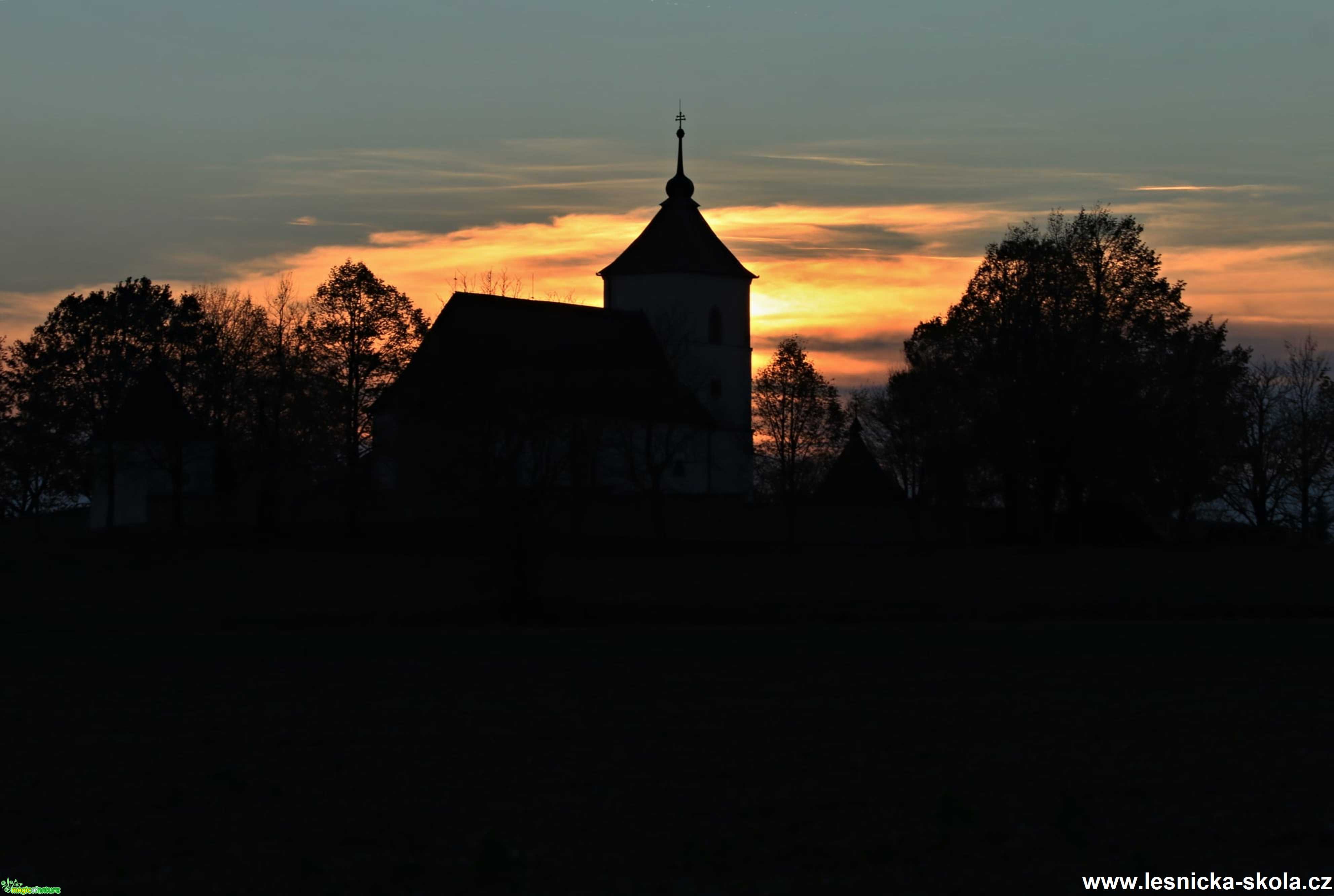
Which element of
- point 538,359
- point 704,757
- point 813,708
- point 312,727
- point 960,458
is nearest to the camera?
point 704,757

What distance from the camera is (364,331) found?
6291 cm

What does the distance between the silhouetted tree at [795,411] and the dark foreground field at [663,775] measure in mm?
55390

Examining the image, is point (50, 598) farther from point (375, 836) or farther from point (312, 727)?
point (375, 836)

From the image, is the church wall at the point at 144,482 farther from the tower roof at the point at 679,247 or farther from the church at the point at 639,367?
the tower roof at the point at 679,247

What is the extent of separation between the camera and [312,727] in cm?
1714

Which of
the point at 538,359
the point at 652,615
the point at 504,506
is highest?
the point at 538,359

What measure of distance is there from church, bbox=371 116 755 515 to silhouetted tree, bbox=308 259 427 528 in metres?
1.18

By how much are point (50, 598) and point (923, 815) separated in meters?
36.7

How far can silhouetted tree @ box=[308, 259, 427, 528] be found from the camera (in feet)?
204

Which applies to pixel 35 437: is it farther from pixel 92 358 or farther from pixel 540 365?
pixel 540 365

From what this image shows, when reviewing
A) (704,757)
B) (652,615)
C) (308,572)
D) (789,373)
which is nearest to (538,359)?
(308,572)

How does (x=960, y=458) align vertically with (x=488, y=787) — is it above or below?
above

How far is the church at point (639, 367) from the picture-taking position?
4422 cm

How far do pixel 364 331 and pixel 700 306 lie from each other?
1029 inches
